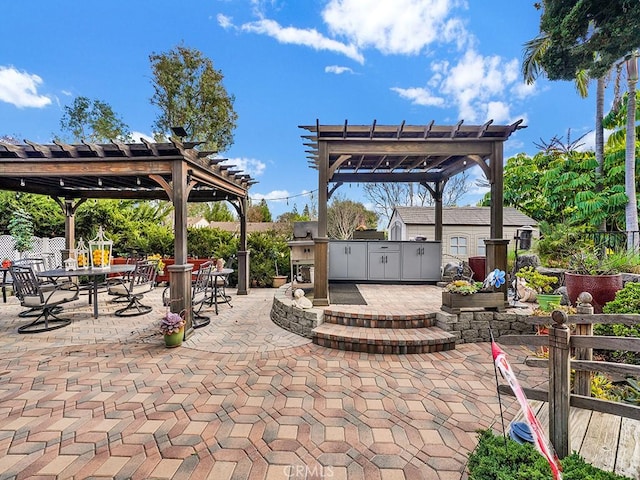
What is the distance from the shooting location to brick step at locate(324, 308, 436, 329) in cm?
449

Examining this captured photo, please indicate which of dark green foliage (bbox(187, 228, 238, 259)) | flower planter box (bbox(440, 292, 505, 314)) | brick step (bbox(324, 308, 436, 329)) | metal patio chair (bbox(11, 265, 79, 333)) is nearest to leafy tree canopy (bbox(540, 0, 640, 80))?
flower planter box (bbox(440, 292, 505, 314))

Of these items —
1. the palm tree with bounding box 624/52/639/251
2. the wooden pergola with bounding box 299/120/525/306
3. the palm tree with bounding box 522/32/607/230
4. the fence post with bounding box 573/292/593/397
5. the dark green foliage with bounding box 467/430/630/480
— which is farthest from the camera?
the palm tree with bounding box 522/32/607/230

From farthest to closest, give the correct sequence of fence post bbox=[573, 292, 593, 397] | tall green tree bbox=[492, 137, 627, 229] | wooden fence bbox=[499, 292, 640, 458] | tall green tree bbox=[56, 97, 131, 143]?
tall green tree bbox=[56, 97, 131, 143] < tall green tree bbox=[492, 137, 627, 229] < fence post bbox=[573, 292, 593, 397] < wooden fence bbox=[499, 292, 640, 458]

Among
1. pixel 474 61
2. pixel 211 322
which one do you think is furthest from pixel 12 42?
pixel 474 61

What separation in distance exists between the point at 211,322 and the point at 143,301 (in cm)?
298

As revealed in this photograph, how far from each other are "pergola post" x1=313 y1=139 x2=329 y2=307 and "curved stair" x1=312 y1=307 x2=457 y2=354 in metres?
0.36

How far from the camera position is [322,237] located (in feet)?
16.5

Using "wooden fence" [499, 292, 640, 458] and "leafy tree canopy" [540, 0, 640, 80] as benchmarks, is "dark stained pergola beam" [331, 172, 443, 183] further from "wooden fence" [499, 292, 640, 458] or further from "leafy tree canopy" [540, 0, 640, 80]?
"wooden fence" [499, 292, 640, 458]

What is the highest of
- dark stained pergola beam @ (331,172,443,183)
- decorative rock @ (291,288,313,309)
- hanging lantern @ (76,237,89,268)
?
dark stained pergola beam @ (331,172,443,183)

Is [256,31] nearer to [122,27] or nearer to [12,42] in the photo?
[122,27]

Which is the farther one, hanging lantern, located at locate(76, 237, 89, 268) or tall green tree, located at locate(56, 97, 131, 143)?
tall green tree, located at locate(56, 97, 131, 143)

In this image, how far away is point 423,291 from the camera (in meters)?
6.54

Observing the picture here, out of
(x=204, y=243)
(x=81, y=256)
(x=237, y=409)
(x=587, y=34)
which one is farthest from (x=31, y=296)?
(x=587, y=34)

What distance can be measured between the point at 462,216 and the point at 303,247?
33.6 ft
